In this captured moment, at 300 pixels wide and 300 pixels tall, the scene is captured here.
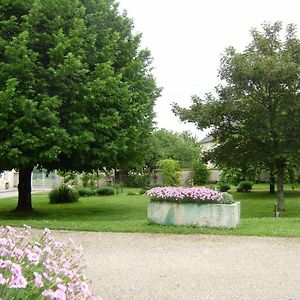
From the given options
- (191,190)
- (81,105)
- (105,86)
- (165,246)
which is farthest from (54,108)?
(165,246)

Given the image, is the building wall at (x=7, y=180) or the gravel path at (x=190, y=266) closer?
the gravel path at (x=190, y=266)

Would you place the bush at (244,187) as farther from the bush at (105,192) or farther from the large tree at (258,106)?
the large tree at (258,106)

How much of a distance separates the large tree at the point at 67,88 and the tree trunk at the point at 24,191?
234cm

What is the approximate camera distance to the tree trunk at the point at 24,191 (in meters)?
19.6

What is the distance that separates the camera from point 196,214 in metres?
11.5

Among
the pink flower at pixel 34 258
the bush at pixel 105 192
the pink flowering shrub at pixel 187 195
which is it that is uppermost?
the pink flower at pixel 34 258

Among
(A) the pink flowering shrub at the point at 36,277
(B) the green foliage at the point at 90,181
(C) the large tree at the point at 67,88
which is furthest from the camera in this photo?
(B) the green foliage at the point at 90,181

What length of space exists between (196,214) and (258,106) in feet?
30.7

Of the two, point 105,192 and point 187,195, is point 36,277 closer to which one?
point 187,195

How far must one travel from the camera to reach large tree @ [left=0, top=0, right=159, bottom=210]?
554 inches

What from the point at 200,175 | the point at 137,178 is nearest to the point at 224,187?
the point at 200,175

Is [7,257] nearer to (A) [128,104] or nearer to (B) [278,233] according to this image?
(B) [278,233]

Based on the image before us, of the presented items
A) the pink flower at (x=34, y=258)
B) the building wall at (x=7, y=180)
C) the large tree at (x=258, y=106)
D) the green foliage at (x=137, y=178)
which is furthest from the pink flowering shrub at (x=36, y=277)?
the building wall at (x=7, y=180)

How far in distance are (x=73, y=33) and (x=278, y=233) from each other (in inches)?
371
